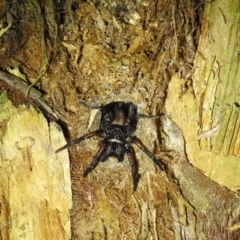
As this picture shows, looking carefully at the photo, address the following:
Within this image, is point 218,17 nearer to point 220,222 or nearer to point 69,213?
point 220,222

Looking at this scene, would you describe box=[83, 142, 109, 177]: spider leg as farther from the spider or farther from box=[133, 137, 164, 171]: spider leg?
box=[133, 137, 164, 171]: spider leg

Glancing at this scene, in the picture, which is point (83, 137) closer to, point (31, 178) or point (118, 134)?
point (118, 134)

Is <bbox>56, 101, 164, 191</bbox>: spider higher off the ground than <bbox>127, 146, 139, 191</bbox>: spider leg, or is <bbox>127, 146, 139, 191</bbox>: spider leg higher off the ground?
<bbox>56, 101, 164, 191</bbox>: spider

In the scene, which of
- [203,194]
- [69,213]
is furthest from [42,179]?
[203,194]

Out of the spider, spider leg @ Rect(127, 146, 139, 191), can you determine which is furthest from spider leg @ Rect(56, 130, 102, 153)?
spider leg @ Rect(127, 146, 139, 191)

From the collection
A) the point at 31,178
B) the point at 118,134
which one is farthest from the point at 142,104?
the point at 31,178

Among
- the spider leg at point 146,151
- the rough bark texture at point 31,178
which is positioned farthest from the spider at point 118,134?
the rough bark texture at point 31,178

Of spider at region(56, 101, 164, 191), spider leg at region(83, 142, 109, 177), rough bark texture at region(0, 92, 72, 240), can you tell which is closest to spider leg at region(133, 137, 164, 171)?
spider at region(56, 101, 164, 191)
